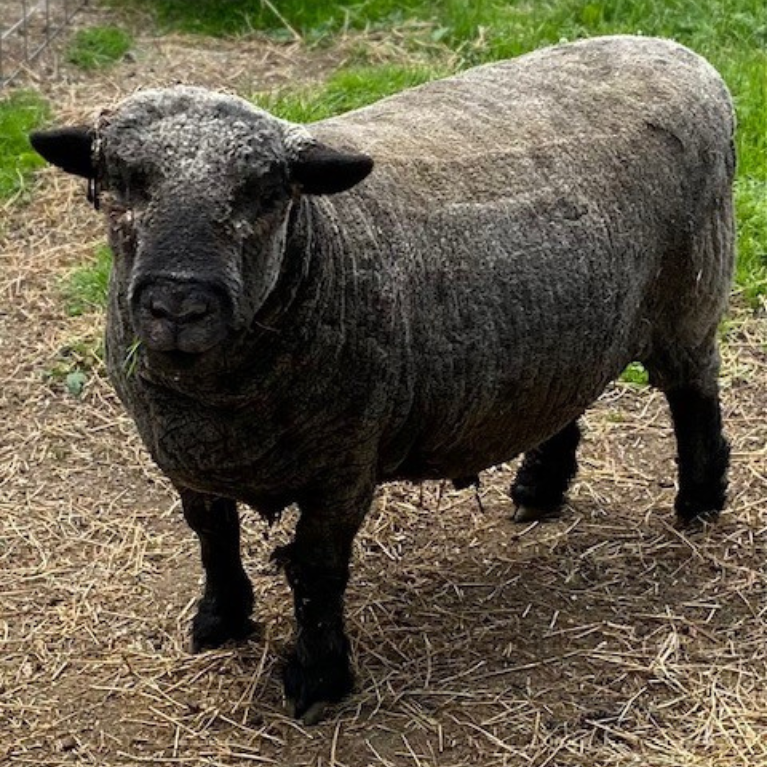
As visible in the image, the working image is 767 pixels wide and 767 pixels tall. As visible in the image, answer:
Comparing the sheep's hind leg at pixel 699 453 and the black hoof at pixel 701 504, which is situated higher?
the sheep's hind leg at pixel 699 453

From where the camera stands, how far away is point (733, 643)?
5.05 meters

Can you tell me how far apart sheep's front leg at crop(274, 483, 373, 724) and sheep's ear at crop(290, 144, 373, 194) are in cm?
87

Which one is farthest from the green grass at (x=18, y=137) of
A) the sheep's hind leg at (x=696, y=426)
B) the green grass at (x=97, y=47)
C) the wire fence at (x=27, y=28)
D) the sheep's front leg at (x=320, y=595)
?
the sheep's front leg at (x=320, y=595)

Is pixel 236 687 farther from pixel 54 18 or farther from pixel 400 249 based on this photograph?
pixel 54 18

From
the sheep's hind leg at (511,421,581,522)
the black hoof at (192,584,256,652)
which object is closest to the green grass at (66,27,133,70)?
the sheep's hind leg at (511,421,581,522)

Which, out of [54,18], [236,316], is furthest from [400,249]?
[54,18]

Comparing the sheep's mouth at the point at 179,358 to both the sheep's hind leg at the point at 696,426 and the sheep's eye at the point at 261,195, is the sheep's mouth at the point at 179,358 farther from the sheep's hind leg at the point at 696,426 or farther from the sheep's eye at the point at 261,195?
the sheep's hind leg at the point at 696,426

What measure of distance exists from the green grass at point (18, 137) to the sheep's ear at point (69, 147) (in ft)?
13.0

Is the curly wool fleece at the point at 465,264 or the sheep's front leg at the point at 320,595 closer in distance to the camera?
the curly wool fleece at the point at 465,264

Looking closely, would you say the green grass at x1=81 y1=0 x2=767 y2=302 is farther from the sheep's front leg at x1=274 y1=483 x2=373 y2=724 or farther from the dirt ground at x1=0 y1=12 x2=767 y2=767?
the sheep's front leg at x1=274 y1=483 x2=373 y2=724

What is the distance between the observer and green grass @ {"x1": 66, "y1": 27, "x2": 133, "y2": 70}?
946cm

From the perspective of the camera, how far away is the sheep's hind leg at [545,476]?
5668mm

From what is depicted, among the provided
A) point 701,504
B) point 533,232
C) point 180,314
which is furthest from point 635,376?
point 180,314

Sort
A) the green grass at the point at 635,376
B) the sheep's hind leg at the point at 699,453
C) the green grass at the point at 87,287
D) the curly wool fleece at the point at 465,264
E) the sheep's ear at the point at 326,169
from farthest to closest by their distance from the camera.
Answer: the green grass at the point at 87,287, the green grass at the point at 635,376, the sheep's hind leg at the point at 699,453, the curly wool fleece at the point at 465,264, the sheep's ear at the point at 326,169
